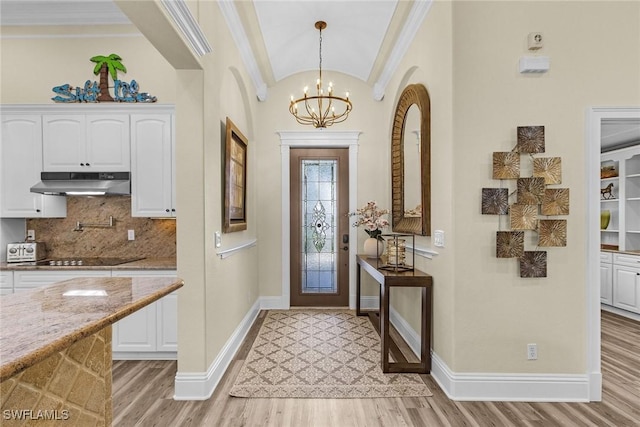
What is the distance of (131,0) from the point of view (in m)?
1.69

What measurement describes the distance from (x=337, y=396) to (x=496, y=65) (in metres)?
2.75

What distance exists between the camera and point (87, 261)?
3.27 m

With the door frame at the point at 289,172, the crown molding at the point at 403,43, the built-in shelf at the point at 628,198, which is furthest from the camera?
the door frame at the point at 289,172

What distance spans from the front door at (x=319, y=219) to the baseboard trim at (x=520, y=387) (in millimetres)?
2494

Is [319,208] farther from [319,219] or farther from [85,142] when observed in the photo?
[85,142]

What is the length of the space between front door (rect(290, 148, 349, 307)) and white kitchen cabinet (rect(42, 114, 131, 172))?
2.25 m

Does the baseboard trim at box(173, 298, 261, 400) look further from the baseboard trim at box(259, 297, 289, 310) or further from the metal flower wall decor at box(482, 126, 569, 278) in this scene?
the metal flower wall decor at box(482, 126, 569, 278)

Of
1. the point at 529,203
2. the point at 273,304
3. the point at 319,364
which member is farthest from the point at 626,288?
the point at 273,304

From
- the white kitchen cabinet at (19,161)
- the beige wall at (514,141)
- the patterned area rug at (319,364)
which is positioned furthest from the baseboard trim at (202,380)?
the white kitchen cabinet at (19,161)

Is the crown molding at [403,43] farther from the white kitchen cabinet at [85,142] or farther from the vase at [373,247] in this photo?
the white kitchen cabinet at [85,142]

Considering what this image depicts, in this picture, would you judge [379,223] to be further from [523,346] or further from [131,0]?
[131,0]

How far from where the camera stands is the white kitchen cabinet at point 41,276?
2965mm

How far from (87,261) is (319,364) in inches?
97.3

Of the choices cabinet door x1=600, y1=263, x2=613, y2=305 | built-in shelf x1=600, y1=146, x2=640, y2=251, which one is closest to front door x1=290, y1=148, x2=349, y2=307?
cabinet door x1=600, y1=263, x2=613, y2=305
